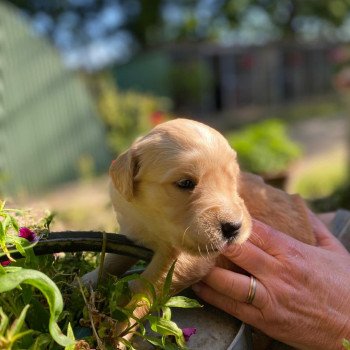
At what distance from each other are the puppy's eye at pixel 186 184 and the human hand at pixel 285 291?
24 centimetres

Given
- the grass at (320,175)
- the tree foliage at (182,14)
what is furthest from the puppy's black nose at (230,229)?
the tree foliage at (182,14)

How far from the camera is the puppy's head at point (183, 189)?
67.5 inches

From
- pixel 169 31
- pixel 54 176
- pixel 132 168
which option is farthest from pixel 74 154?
pixel 169 31

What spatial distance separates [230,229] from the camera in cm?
169

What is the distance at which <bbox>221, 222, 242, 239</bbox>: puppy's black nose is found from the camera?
1.69 metres

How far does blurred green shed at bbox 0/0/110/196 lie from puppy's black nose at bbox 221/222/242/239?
297 inches

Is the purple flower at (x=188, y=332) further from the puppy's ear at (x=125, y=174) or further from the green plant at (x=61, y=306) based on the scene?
the puppy's ear at (x=125, y=174)

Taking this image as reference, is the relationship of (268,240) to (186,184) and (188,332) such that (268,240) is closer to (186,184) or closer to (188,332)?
(186,184)

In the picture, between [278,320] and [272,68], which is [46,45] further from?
[272,68]

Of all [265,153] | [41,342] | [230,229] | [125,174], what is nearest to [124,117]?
[265,153]

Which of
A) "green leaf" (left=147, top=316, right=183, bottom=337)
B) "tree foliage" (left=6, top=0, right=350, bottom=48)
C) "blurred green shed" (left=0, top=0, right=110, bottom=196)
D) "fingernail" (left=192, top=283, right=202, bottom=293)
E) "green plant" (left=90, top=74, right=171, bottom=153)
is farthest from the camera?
"tree foliage" (left=6, top=0, right=350, bottom=48)

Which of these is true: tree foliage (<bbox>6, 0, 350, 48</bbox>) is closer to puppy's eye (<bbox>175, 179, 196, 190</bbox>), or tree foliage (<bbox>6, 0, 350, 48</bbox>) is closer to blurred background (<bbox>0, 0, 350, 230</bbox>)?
blurred background (<bbox>0, 0, 350, 230</bbox>)

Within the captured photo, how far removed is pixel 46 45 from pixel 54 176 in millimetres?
2615

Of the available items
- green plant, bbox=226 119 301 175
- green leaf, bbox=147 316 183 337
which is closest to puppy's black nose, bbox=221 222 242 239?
green leaf, bbox=147 316 183 337
